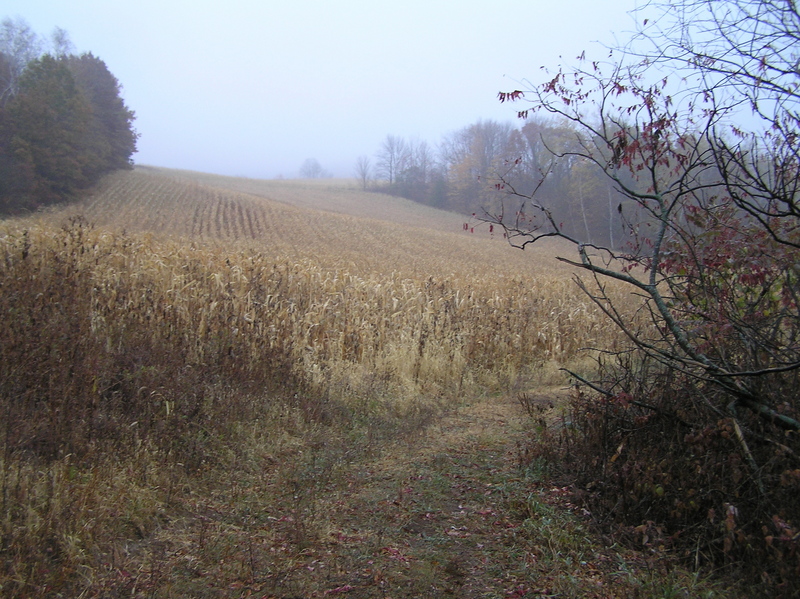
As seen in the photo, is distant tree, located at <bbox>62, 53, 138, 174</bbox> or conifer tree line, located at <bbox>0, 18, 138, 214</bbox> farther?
distant tree, located at <bbox>62, 53, 138, 174</bbox>

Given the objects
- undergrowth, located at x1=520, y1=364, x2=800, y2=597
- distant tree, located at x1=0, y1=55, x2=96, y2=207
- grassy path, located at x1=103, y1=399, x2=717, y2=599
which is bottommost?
grassy path, located at x1=103, y1=399, x2=717, y2=599

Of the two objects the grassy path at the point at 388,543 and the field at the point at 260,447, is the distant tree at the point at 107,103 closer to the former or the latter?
the field at the point at 260,447

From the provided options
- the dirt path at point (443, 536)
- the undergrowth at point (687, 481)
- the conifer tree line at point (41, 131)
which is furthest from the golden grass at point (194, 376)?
the conifer tree line at point (41, 131)

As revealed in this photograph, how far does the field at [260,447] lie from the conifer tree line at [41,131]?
56.1ft

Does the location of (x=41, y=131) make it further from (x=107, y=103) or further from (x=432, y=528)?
(x=432, y=528)

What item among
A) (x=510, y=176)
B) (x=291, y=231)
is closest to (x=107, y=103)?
(x=291, y=231)

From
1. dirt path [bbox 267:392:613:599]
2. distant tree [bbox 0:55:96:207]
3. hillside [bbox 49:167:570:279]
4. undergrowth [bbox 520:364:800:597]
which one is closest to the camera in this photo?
undergrowth [bbox 520:364:800:597]

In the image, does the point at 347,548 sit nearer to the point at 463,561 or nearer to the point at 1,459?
the point at 463,561

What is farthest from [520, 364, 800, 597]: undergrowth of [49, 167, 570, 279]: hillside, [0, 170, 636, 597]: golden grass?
[49, 167, 570, 279]: hillside

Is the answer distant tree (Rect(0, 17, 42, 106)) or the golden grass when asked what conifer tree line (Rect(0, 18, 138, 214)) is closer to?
distant tree (Rect(0, 17, 42, 106))

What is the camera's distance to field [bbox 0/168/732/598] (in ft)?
Answer: 9.27

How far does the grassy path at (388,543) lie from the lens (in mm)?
2678

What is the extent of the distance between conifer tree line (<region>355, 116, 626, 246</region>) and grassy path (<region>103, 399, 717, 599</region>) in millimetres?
2106

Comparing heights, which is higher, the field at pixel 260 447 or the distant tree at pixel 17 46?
the distant tree at pixel 17 46
